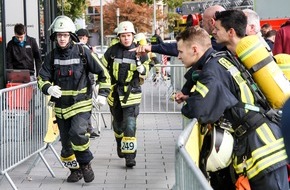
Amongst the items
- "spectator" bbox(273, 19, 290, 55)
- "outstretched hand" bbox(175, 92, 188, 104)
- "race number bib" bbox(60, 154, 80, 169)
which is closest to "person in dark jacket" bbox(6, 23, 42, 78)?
"race number bib" bbox(60, 154, 80, 169)

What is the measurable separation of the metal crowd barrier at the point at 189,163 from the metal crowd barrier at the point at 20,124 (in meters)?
2.83

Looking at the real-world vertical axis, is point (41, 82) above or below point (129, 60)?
below

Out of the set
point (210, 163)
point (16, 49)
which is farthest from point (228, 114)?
point (16, 49)

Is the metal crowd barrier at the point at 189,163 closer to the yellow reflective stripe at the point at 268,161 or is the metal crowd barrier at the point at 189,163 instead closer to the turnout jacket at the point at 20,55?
the yellow reflective stripe at the point at 268,161

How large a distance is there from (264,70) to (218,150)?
63 centimetres

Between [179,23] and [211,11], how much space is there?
7266 millimetres

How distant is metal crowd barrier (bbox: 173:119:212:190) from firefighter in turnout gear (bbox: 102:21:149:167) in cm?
414

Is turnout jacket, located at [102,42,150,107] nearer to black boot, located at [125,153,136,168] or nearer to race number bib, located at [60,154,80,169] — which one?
black boot, located at [125,153,136,168]

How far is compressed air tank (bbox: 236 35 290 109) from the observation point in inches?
176

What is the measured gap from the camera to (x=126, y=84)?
8.91 meters

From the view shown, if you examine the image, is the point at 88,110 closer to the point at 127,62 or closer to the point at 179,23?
the point at 127,62

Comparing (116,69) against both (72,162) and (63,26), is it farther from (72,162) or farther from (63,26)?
(72,162)

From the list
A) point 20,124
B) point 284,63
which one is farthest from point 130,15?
point 284,63

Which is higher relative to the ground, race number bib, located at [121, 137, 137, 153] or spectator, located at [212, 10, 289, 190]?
spectator, located at [212, 10, 289, 190]
